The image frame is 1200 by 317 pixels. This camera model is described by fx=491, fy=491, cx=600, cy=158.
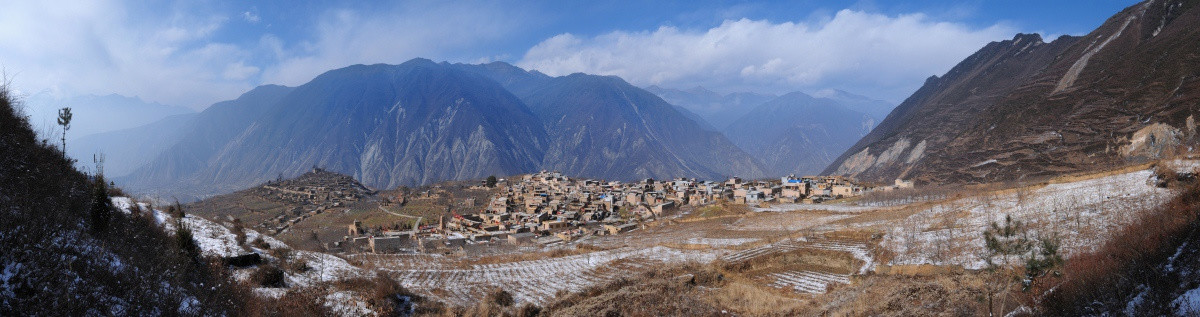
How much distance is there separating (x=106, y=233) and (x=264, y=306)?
2550mm

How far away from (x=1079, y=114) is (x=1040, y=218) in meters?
53.5

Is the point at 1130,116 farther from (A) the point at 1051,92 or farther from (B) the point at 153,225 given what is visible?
(B) the point at 153,225

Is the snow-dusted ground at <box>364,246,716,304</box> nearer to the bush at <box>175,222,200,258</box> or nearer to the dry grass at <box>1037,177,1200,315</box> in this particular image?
the bush at <box>175,222,200,258</box>

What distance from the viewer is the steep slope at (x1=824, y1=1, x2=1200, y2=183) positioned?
42562 millimetres

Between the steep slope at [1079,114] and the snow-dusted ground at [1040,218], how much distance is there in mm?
25780

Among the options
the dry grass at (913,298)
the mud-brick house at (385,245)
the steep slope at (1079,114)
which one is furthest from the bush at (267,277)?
the steep slope at (1079,114)

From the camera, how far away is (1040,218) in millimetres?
15055

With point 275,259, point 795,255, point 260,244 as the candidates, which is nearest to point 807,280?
point 795,255

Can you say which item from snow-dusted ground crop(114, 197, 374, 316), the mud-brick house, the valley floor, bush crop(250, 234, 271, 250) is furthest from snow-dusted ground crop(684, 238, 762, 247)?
bush crop(250, 234, 271, 250)

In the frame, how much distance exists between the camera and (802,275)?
50.1 ft

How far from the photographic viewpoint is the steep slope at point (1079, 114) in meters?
42.6

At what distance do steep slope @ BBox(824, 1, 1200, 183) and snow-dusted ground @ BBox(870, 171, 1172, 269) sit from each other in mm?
25780

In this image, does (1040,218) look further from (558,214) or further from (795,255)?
(558,214)

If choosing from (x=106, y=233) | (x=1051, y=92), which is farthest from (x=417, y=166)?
(x=106, y=233)
